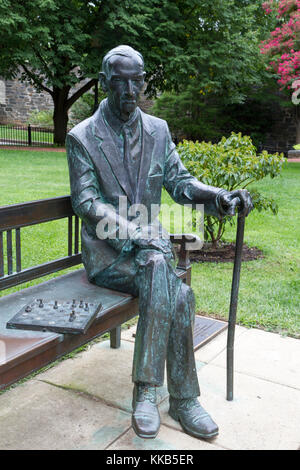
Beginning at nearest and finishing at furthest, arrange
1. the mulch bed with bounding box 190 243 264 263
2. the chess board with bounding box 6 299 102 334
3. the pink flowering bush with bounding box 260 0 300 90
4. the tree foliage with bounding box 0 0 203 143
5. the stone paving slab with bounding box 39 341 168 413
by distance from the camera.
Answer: the chess board with bounding box 6 299 102 334 < the stone paving slab with bounding box 39 341 168 413 < the mulch bed with bounding box 190 243 264 263 < the pink flowering bush with bounding box 260 0 300 90 < the tree foliage with bounding box 0 0 203 143

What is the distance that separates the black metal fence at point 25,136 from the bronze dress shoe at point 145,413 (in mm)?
19401

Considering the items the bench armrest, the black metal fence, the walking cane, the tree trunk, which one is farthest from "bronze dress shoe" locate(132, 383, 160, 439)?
the black metal fence

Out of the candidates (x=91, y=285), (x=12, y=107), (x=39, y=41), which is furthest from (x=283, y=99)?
(x=91, y=285)

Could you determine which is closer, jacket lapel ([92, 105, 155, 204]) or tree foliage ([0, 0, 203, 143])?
jacket lapel ([92, 105, 155, 204])

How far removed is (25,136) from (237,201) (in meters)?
22.4

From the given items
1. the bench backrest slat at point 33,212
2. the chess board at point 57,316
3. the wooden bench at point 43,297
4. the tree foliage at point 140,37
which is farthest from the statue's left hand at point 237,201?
the tree foliage at point 140,37

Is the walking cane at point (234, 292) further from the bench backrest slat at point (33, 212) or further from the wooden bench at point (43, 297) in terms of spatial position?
the bench backrest slat at point (33, 212)

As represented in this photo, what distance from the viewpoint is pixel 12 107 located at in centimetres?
3050

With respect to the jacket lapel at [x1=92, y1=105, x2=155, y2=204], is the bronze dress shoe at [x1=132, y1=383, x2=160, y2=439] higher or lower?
lower

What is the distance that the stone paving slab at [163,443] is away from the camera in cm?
246

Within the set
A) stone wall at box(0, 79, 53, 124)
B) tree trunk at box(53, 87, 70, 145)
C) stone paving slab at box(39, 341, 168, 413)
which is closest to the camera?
stone paving slab at box(39, 341, 168, 413)

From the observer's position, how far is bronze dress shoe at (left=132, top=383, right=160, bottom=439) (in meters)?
2.34

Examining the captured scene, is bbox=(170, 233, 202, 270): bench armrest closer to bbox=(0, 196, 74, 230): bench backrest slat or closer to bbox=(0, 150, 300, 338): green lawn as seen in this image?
bbox=(0, 196, 74, 230): bench backrest slat
